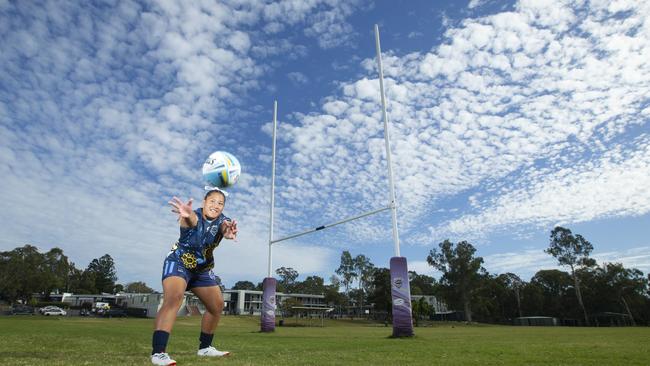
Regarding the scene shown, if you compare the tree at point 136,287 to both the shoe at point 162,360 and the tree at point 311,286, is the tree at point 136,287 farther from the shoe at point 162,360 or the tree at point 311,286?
the shoe at point 162,360

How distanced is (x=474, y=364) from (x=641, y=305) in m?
64.7

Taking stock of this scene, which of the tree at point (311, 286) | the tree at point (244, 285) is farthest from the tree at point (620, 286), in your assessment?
the tree at point (244, 285)

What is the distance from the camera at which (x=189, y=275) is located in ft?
14.0

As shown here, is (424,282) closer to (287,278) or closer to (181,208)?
(287,278)

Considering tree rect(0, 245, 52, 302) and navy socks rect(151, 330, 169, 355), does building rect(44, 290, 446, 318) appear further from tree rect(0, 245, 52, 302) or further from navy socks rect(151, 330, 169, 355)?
navy socks rect(151, 330, 169, 355)

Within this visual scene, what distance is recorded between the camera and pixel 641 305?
2087 inches

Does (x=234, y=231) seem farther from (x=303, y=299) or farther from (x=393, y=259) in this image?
(x=303, y=299)

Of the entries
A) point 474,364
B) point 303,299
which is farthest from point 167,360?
point 303,299

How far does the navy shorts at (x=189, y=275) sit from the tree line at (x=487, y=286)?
45525 mm

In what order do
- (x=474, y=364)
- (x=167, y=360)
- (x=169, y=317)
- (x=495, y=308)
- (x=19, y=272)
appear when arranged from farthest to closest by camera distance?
(x=495, y=308) < (x=19, y=272) < (x=474, y=364) < (x=169, y=317) < (x=167, y=360)

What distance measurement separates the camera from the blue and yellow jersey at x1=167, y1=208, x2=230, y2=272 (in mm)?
4242

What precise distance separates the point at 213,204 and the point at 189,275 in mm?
803

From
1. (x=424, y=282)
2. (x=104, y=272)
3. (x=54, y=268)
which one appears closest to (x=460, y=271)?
(x=424, y=282)

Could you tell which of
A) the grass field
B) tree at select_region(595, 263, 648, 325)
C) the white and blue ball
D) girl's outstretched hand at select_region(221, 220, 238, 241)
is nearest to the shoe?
the grass field
